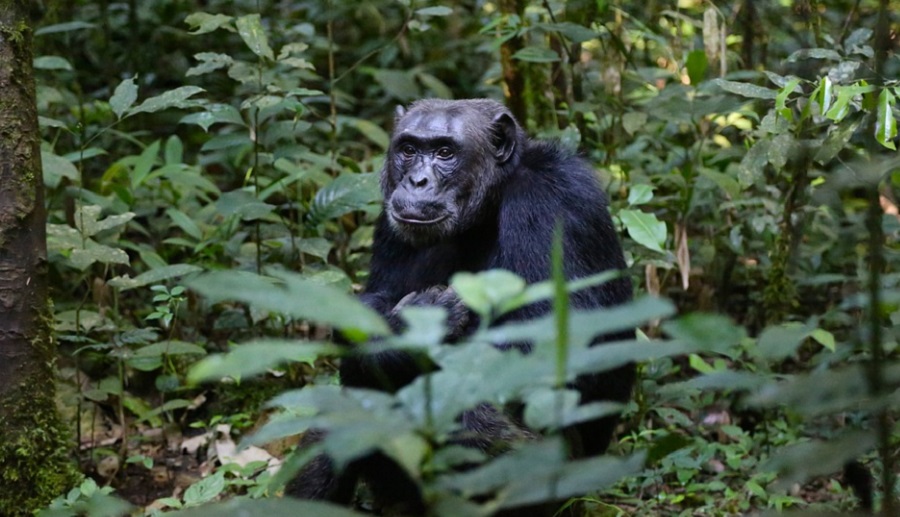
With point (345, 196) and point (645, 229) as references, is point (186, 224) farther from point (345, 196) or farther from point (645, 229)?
point (645, 229)

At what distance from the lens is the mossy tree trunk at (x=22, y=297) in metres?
4.80

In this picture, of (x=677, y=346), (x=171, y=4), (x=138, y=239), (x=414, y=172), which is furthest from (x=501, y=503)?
(x=171, y=4)

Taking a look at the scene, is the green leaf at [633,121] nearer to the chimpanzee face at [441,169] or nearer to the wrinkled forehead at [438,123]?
the chimpanzee face at [441,169]

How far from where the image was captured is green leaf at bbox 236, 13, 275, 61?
6.28 meters

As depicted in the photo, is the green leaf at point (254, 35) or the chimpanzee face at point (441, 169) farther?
the green leaf at point (254, 35)

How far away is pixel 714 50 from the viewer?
6.66 m

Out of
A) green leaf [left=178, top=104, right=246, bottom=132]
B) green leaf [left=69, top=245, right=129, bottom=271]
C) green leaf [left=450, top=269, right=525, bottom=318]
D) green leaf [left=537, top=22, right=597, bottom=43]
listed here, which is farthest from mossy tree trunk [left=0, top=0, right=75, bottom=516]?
green leaf [left=450, top=269, right=525, bottom=318]

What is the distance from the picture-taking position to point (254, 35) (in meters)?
6.32

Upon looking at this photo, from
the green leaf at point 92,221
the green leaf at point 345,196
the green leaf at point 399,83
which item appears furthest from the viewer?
the green leaf at point 399,83

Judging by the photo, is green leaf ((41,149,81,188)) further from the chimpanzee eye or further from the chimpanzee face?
the chimpanzee eye

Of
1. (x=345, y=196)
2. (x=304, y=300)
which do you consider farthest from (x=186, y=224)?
(x=304, y=300)

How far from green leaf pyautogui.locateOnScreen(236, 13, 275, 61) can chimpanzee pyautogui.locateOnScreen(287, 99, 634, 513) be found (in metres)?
→ 1.01

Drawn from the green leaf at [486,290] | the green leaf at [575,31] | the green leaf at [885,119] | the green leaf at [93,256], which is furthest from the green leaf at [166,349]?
the green leaf at [486,290]

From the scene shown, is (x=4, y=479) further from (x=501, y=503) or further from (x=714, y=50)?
(x=714, y=50)
